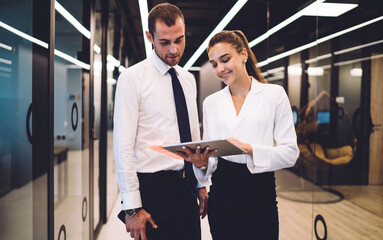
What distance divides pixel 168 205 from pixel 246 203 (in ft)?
1.28

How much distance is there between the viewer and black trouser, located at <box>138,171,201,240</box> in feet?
4.65

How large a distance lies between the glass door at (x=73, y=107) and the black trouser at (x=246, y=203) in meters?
1.27

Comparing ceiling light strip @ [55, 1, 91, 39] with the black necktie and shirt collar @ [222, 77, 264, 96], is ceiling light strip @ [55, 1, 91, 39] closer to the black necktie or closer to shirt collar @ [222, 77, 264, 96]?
the black necktie

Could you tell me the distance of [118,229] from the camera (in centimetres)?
352

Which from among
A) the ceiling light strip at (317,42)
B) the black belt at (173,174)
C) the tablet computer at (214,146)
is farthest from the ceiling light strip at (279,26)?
the tablet computer at (214,146)

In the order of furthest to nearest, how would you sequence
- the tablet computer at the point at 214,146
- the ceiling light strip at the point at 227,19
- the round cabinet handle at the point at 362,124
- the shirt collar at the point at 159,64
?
the ceiling light strip at the point at 227,19
the round cabinet handle at the point at 362,124
the shirt collar at the point at 159,64
the tablet computer at the point at 214,146

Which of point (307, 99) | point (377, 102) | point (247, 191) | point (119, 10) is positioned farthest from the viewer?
point (307, 99)

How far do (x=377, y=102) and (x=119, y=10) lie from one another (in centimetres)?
367

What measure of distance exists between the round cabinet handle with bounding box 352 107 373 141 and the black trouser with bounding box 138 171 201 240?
1.87 metres

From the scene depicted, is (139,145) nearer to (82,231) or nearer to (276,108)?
(276,108)

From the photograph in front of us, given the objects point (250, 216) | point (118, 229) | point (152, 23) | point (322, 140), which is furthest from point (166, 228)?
point (322, 140)

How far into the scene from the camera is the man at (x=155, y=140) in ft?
4.41

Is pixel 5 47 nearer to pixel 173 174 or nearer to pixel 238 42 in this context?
pixel 173 174

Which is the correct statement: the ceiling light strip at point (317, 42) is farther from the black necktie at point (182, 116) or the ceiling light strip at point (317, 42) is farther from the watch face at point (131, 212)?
the watch face at point (131, 212)
